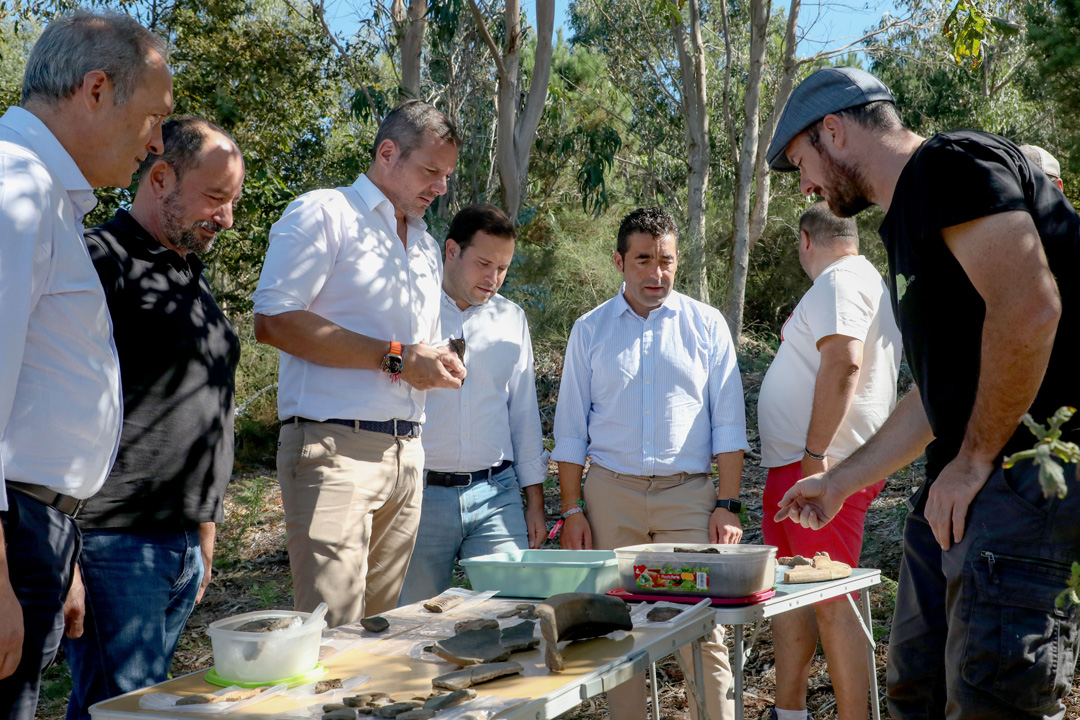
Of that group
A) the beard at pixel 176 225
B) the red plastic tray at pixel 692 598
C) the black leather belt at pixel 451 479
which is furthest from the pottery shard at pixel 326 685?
the black leather belt at pixel 451 479

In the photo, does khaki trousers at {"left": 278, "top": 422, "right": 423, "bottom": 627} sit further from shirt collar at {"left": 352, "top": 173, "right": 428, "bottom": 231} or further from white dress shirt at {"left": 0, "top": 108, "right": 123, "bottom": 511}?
white dress shirt at {"left": 0, "top": 108, "right": 123, "bottom": 511}

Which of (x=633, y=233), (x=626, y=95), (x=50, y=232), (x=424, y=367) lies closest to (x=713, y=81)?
(x=626, y=95)

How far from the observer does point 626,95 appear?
63.9 feet

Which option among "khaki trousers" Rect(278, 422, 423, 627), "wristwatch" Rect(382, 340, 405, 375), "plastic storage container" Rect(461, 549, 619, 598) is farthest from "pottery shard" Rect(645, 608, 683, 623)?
"wristwatch" Rect(382, 340, 405, 375)

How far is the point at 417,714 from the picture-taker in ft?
5.15

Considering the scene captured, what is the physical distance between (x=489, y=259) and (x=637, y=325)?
697 mm

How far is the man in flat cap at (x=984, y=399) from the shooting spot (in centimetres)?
189

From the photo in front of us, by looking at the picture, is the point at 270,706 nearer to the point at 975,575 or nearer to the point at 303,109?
the point at 975,575

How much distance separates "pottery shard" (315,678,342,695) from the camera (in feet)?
5.73

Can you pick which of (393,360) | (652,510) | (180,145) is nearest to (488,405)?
(652,510)

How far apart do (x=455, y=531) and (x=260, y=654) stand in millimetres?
1850

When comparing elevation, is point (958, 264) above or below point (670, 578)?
above

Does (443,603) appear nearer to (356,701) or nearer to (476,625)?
(476,625)

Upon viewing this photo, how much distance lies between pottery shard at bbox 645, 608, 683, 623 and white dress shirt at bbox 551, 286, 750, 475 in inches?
57.0
